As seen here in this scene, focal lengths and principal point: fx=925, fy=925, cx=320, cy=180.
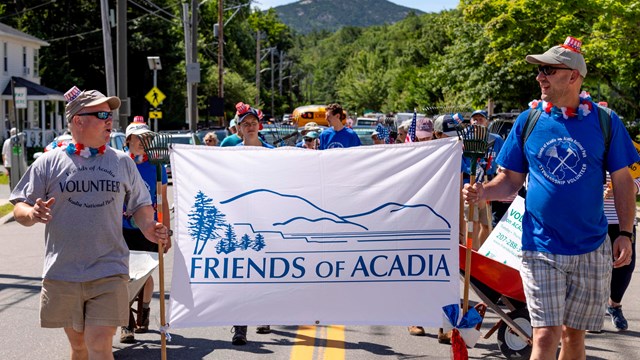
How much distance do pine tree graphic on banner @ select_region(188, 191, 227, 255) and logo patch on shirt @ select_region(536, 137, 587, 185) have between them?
229cm

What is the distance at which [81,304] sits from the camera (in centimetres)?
518

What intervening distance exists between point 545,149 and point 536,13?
27.2 m

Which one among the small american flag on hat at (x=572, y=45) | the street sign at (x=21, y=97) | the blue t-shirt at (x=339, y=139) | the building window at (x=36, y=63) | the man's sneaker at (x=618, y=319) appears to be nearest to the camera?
the small american flag on hat at (x=572, y=45)

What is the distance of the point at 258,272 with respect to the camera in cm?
625

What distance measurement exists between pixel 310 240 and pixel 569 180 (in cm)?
191

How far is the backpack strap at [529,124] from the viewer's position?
5.26 metres

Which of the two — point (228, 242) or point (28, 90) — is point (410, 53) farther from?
point (228, 242)

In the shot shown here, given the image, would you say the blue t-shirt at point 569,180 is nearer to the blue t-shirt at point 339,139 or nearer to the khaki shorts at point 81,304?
the khaki shorts at point 81,304

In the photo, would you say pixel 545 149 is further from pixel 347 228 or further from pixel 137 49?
pixel 137 49

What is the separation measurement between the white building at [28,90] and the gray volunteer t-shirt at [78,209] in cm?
4580

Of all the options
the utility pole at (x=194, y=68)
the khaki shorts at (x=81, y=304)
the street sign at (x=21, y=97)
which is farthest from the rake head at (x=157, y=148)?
the utility pole at (x=194, y=68)

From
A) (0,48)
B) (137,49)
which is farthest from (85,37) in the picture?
(0,48)

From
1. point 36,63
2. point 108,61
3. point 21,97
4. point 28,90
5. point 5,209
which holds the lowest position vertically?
point 5,209

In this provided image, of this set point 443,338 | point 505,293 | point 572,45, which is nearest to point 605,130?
point 572,45
